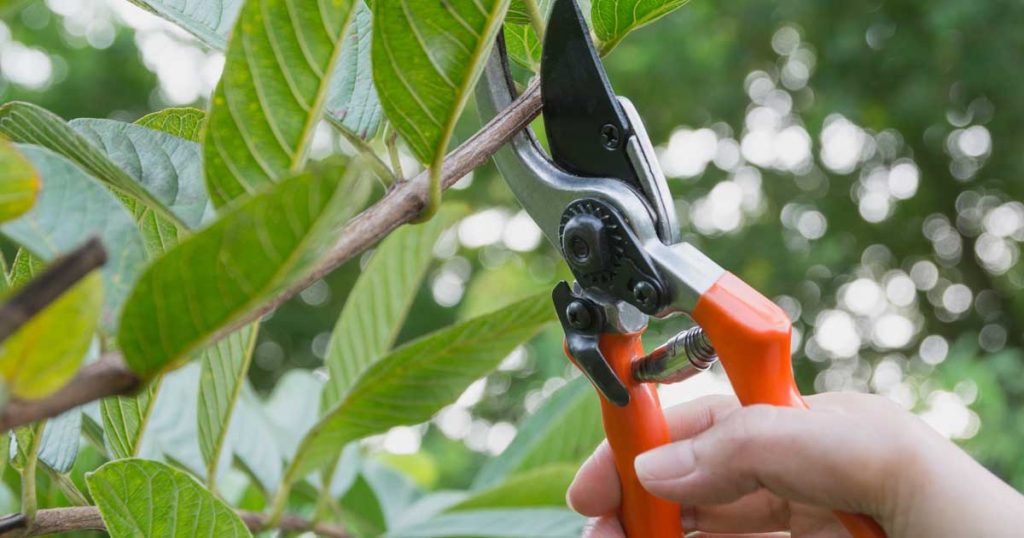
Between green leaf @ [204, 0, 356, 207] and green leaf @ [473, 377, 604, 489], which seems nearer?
green leaf @ [204, 0, 356, 207]

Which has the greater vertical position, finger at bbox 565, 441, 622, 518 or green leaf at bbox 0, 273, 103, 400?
green leaf at bbox 0, 273, 103, 400

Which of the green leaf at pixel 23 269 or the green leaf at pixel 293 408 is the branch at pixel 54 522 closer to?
the green leaf at pixel 23 269

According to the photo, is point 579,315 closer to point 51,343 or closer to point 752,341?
point 752,341

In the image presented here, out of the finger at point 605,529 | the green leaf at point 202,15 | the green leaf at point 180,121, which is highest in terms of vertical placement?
the green leaf at point 202,15

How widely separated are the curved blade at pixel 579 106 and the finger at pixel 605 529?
9.5 inches

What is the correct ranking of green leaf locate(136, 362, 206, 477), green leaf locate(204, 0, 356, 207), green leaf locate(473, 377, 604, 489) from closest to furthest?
green leaf locate(204, 0, 356, 207)
green leaf locate(136, 362, 206, 477)
green leaf locate(473, 377, 604, 489)

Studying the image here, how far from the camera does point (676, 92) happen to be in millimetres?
4273

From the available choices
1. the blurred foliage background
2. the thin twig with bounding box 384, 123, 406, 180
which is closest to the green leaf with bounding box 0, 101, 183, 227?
the thin twig with bounding box 384, 123, 406, 180

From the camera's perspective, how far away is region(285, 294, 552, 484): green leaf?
23.5 inches

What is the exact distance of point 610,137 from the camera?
1.84 feet

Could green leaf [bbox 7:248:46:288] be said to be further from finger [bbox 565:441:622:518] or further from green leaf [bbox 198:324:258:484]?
finger [bbox 565:441:622:518]

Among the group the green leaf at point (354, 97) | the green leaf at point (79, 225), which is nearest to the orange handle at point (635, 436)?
the green leaf at point (354, 97)

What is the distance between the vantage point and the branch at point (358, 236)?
26cm

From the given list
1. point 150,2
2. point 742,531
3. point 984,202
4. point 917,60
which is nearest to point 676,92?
point 917,60
